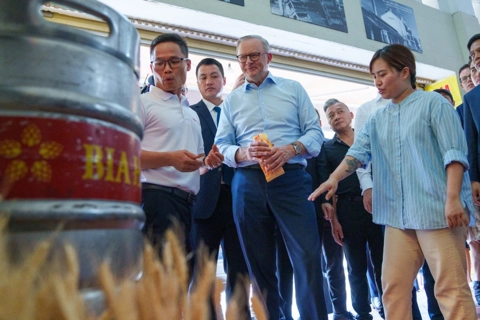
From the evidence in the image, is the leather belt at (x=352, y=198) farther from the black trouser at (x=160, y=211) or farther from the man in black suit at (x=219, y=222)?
the black trouser at (x=160, y=211)

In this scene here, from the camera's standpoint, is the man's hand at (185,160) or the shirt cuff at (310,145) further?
the shirt cuff at (310,145)

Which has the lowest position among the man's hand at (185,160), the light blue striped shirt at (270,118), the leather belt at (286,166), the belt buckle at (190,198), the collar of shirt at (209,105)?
the belt buckle at (190,198)

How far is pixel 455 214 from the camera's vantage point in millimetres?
1244

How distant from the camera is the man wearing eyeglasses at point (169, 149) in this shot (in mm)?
1173

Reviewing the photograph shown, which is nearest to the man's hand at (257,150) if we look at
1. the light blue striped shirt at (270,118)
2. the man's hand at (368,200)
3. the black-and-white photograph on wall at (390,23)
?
the light blue striped shirt at (270,118)

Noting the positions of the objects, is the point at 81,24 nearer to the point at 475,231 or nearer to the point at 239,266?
the point at 239,266

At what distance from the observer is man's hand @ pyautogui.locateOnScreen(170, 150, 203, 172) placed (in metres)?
1.13

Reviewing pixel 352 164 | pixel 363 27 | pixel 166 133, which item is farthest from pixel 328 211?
pixel 363 27

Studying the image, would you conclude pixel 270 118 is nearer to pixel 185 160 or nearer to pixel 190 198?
pixel 190 198

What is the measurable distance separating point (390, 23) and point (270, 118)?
3.42 metres

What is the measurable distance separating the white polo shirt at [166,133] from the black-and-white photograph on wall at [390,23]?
3.38 meters

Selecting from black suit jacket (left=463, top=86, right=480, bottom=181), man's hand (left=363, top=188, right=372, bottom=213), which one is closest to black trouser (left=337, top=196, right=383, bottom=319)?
man's hand (left=363, top=188, right=372, bottom=213)

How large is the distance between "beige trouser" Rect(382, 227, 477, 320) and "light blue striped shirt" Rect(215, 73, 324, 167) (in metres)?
0.50

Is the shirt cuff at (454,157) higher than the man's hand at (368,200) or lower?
higher
